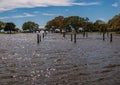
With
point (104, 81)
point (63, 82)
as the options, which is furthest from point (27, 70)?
point (104, 81)

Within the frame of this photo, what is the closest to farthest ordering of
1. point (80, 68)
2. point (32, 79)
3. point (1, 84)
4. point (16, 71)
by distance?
point (1, 84)
point (32, 79)
point (16, 71)
point (80, 68)

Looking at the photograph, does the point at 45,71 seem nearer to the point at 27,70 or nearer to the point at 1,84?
the point at 27,70

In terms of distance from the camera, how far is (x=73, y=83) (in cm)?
2300

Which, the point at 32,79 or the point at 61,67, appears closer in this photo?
the point at 32,79

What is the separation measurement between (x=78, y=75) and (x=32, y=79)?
433 centimetres

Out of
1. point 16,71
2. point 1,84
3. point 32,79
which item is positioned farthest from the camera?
point 16,71

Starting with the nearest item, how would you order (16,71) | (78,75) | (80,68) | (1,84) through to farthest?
1. (1,84)
2. (78,75)
3. (16,71)
4. (80,68)

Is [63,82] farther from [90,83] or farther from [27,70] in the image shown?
[27,70]

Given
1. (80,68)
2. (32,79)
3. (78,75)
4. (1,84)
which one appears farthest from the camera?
(80,68)

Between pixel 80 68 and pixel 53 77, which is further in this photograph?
pixel 80 68

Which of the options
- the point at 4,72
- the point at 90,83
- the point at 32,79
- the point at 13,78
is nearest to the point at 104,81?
the point at 90,83

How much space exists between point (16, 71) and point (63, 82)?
6723 mm

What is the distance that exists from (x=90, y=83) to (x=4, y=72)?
355 inches

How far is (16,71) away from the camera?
28.6m
